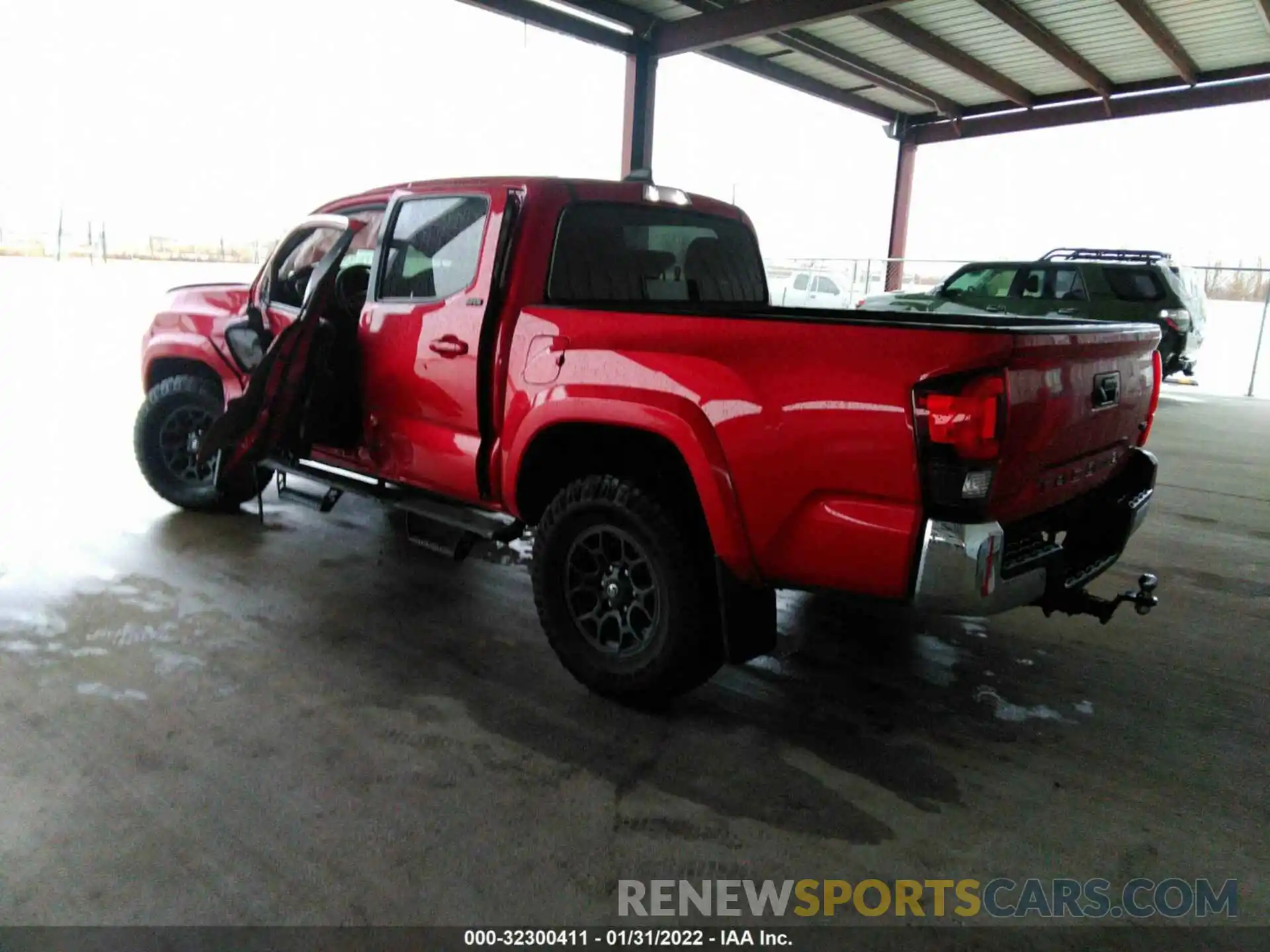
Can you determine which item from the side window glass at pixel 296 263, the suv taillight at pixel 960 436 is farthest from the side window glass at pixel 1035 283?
the suv taillight at pixel 960 436

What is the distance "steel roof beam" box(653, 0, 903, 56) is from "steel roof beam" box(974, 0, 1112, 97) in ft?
5.76

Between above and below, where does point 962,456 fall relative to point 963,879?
above

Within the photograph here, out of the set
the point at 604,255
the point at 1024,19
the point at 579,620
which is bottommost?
the point at 579,620

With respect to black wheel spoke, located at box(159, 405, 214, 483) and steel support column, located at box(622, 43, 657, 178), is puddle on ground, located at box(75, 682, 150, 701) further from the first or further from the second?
steel support column, located at box(622, 43, 657, 178)

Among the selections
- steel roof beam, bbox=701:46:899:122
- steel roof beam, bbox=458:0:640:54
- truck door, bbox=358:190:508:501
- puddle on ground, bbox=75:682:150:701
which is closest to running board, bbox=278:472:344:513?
truck door, bbox=358:190:508:501

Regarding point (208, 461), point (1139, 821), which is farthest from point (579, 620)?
point (208, 461)

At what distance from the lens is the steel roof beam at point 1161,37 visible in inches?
415

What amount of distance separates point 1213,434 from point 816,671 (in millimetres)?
8721

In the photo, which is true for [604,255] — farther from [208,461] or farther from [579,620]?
[208,461]

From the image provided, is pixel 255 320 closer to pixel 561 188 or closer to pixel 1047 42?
pixel 561 188

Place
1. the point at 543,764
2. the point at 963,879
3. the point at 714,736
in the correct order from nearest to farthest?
the point at 963,879
the point at 543,764
the point at 714,736

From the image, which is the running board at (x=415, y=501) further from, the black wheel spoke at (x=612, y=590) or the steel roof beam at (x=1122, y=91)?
the steel roof beam at (x=1122, y=91)

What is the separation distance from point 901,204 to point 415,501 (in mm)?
15066

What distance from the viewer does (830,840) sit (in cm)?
242
